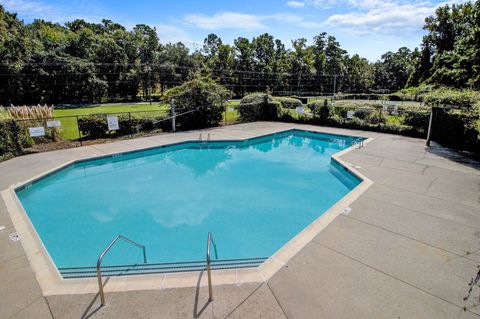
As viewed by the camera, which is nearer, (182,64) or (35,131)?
(35,131)

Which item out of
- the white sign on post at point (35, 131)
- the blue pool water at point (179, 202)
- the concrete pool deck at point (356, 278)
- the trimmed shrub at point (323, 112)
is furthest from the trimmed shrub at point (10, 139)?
the trimmed shrub at point (323, 112)

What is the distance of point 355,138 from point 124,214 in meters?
11.4

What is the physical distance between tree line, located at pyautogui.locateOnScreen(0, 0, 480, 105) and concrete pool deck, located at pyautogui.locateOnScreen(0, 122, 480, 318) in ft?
40.9

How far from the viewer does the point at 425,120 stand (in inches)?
504

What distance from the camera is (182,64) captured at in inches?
1741

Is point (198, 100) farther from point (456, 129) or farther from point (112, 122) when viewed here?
point (456, 129)

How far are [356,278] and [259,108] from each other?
52.3ft

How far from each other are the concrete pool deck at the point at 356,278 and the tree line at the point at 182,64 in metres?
12.5

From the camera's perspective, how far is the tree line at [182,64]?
31000 mm

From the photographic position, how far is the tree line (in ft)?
102

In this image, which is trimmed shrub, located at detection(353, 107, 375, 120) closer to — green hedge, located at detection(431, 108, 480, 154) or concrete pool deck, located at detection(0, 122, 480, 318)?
green hedge, located at detection(431, 108, 480, 154)

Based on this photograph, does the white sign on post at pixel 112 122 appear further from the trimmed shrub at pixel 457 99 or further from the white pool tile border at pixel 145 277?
the trimmed shrub at pixel 457 99

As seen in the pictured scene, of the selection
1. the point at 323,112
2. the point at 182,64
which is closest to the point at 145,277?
the point at 323,112

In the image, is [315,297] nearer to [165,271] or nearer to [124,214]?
[165,271]
